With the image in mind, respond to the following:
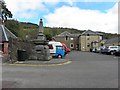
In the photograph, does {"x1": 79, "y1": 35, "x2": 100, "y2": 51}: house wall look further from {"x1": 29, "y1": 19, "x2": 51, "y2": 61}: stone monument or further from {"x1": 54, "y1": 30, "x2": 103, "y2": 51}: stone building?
{"x1": 29, "y1": 19, "x2": 51, "y2": 61}: stone monument

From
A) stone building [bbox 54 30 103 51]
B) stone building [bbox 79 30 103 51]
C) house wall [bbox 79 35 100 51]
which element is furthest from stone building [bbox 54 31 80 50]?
house wall [bbox 79 35 100 51]

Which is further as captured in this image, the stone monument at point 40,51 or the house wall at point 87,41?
the house wall at point 87,41

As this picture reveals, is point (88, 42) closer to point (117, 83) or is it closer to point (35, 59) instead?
point (35, 59)

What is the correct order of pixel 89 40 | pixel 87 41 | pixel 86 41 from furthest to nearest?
pixel 89 40 < pixel 87 41 < pixel 86 41

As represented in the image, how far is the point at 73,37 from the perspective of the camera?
11206 centimetres

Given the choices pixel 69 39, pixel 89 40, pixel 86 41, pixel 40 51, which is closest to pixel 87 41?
pixel 86 41

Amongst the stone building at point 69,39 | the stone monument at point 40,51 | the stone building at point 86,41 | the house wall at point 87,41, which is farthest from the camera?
the stone building at point 69,39

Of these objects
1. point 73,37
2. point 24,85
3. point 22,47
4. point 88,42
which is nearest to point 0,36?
point 22,47

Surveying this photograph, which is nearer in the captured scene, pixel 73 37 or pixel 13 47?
pixel 13 47

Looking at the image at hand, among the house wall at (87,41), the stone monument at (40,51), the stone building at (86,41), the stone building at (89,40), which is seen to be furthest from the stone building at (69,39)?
the stone monument at (40,51)

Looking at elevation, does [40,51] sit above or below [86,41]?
below

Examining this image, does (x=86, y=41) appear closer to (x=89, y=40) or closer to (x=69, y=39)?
(x=89, y=40)

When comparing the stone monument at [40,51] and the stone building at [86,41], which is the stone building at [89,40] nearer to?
the stone building at [86,41]

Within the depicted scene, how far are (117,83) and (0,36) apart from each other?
84.0 ft
